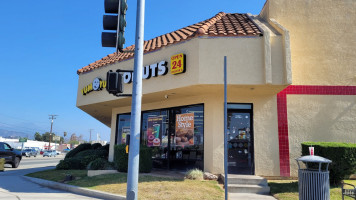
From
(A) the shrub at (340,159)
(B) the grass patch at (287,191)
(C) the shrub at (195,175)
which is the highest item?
(A) the shrub at (340,159)

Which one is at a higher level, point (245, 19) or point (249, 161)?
point (245, 19)

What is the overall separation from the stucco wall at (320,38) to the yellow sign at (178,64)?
4.74 m

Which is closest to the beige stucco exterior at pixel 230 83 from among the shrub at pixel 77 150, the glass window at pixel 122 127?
the glass window at pixel 122 127

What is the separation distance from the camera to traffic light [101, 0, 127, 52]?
551 centimetres

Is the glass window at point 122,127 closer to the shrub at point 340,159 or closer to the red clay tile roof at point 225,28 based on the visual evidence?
the red clay tile roof at point 225,28

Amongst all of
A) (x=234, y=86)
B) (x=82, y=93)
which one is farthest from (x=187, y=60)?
(x=82, y=93)

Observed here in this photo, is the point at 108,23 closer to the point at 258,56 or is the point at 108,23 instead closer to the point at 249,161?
the point at 258,56

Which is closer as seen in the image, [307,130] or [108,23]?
[108,23]

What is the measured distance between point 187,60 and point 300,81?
5.06m

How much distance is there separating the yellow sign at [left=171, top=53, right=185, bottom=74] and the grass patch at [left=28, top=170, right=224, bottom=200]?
4.23 m

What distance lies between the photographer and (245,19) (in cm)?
1284

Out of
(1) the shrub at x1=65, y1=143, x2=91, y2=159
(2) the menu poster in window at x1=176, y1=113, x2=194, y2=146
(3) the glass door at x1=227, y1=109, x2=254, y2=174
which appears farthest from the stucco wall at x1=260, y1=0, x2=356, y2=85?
(1) the shrub at x1=65, y1=143, x2=91, y2=159

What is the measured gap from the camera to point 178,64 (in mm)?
10820

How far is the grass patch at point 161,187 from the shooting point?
7.73m
